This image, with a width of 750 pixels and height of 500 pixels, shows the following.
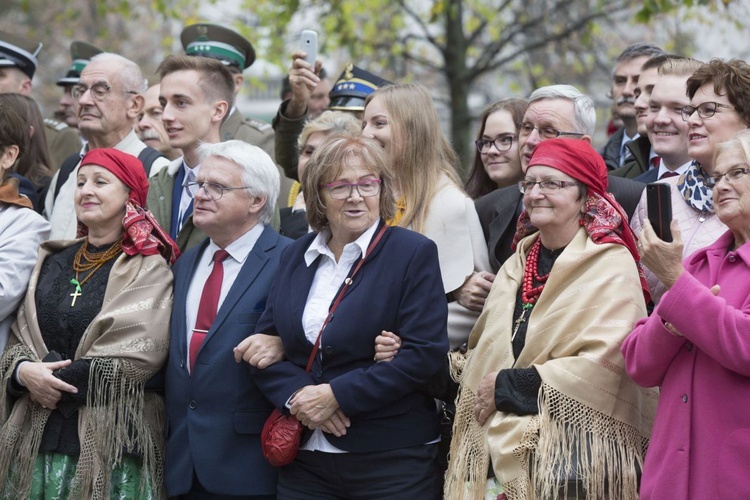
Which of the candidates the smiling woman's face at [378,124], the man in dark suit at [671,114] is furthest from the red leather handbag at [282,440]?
the man in dark suit at [671,114]

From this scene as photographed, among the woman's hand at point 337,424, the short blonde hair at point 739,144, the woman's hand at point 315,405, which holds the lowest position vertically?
the woman's hand at point 337,424

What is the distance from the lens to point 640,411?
4.26m

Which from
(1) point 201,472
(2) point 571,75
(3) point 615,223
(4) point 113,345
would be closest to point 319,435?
(1) point 201,472

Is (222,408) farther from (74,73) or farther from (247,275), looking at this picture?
(74,73)

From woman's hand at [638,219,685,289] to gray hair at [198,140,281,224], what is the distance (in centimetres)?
207

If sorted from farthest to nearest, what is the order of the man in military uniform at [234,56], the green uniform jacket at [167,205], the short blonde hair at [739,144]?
the man in military uniform at [234,56] < the green uniform jacket at [167,205] < the short blonde hair at [739,144]

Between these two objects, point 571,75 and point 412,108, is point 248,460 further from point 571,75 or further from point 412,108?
point 571,75

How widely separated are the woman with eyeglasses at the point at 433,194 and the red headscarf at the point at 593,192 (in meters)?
0.72

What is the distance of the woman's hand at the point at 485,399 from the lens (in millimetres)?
4281

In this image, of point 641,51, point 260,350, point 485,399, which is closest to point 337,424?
point 260,350

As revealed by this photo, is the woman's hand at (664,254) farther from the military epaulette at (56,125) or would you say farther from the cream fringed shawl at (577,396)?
the military epaulette at (56,125)

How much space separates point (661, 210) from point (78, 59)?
6.63 m

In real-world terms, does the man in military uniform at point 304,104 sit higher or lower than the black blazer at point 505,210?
higher

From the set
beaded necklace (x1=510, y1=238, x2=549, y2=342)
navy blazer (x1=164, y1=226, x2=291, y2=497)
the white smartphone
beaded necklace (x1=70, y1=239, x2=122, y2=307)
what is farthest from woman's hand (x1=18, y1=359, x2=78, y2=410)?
the white smartphone
